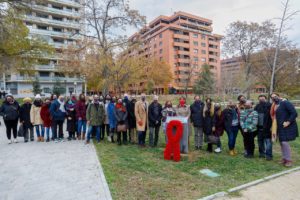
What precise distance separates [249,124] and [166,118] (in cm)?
263

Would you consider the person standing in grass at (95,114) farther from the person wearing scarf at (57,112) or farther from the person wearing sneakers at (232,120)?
the person wearing sneakers at (232,120)

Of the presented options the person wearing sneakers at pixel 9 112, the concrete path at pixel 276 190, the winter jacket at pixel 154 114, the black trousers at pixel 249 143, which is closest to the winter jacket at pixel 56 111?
the person wearing sneakers at pixel 9 112

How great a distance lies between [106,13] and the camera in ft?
51.5

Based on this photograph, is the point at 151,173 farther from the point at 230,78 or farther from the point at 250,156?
the point at 230,78

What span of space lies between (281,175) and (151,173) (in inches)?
123

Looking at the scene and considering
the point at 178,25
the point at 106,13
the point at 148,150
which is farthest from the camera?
the point at 178,25

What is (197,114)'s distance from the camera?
269 inches

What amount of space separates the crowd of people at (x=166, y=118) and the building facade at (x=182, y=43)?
4772 centimetres

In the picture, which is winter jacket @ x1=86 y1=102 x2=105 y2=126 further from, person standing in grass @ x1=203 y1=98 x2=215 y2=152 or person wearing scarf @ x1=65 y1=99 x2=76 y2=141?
person standing in grass @ x1=203 y1=98 x2=215 y2=152

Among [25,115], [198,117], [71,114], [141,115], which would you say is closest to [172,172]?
[198,117]

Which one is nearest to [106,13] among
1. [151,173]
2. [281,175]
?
[151,173]

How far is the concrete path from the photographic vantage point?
12.1ft

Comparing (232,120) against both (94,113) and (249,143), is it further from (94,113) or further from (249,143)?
(94,113)

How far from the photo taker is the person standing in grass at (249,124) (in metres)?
5.90
